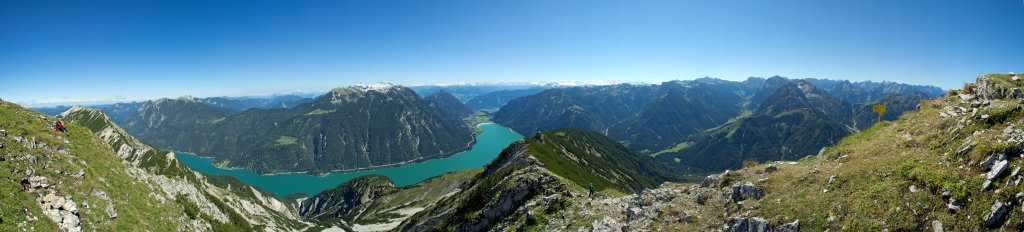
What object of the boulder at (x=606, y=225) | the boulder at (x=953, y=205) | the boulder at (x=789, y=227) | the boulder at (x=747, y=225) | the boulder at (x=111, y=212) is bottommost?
the boulder at (x=606, y=225)

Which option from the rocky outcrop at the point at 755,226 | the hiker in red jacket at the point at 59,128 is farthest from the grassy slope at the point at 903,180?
the hiker in red jacket at the point at 59,128

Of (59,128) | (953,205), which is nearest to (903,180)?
(953,205)

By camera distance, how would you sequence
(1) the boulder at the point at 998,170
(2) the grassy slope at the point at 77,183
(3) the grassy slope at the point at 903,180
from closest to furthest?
1. (1) the boulder at the point at 998,170
2. (3) the grassy slope at the point at 903,180
3. (2) the grassy slope at the point at 77,183

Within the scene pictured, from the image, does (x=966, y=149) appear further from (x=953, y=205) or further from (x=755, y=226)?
(x=755, y=226)

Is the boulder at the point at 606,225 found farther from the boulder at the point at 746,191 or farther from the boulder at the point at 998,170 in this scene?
the boulder at the point at 998,170

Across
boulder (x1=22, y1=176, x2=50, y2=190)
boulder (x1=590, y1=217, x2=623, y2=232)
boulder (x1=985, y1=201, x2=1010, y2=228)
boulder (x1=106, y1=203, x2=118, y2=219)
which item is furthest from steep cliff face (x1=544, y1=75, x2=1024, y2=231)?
boulder (x1=22, y1=176, x2=50, y2=190)

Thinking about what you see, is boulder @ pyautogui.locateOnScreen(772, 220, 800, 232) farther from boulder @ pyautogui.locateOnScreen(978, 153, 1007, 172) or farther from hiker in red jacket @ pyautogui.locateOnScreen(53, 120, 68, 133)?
hiker in red jacket @ pyautogui.locateOnScreen(53, 120, 68, 133)
